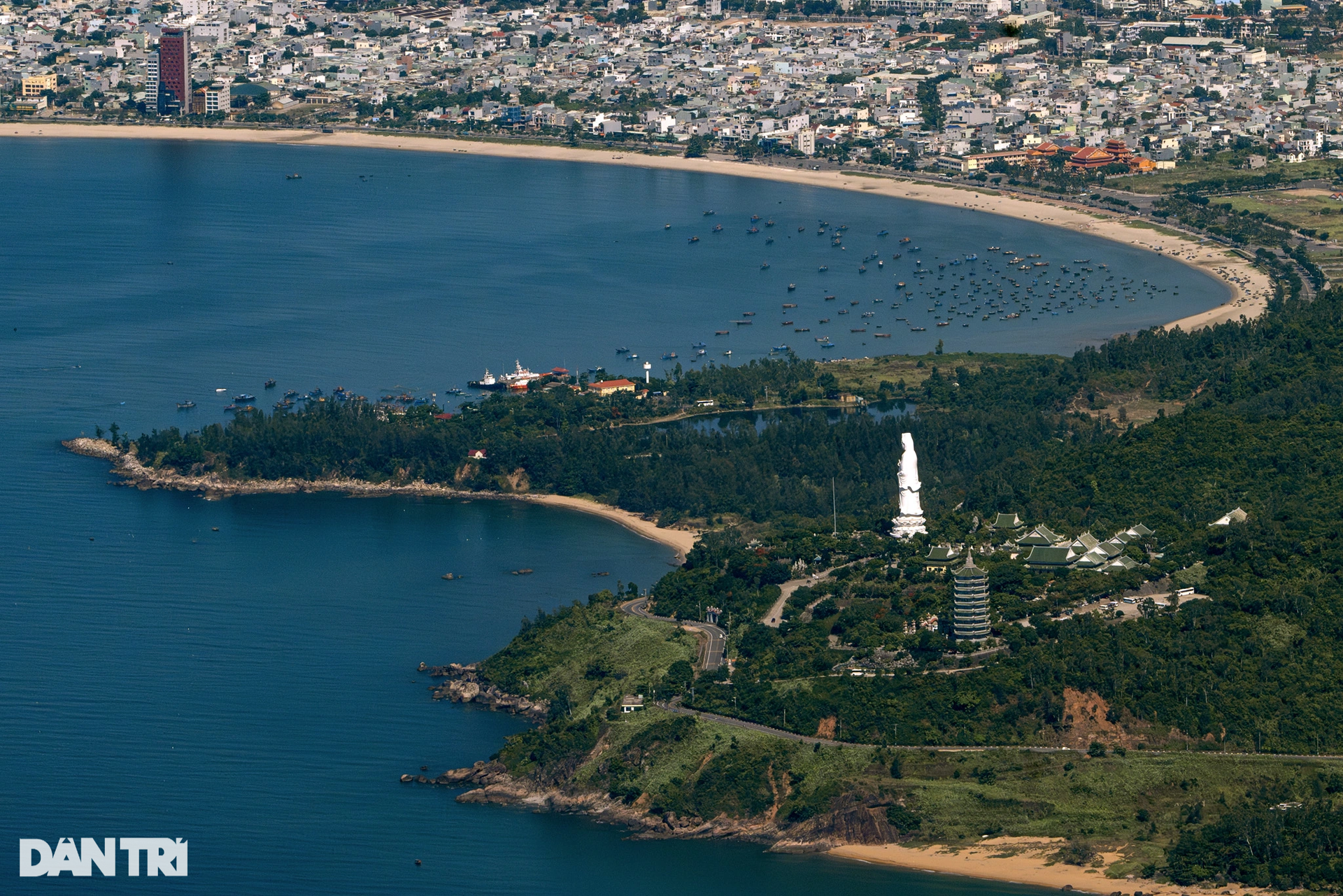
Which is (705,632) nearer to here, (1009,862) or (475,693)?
(475,693)

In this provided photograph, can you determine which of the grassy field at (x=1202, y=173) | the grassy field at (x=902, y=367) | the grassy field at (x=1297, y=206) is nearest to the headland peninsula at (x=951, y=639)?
the grassy field at (x=902, y=367)

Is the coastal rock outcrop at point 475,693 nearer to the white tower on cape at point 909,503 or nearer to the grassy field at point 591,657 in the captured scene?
the grassy field at point 591,657

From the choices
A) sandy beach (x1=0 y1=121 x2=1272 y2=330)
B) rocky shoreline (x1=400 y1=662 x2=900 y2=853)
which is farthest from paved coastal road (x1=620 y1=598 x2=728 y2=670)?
sandy beach (x1=0 y1=121 x2=1272 y2=330)

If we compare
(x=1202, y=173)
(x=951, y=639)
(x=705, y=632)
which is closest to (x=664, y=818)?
(x=705, y=632)

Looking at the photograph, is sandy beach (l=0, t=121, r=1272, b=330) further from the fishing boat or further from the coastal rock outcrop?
the coastal rock outcrop

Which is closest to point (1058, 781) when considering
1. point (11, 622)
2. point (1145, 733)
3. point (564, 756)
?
point (1145, 733)
